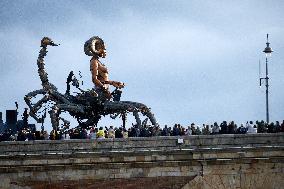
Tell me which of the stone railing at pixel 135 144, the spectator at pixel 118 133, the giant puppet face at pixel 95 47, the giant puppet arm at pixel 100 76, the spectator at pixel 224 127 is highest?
the giant puppet face at pixel 95 47

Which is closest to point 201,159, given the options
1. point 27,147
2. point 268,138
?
point 268,138

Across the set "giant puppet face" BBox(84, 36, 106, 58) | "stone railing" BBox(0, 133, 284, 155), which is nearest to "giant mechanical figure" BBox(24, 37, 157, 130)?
"giant puppet face" BBox(84, 36, 106, 58)

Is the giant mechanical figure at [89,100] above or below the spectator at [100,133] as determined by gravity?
above

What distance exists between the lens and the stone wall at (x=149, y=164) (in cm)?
2808

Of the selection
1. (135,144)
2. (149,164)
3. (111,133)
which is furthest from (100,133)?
(149,164)

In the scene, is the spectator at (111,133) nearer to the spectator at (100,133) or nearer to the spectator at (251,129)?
the spectator at (100,133)

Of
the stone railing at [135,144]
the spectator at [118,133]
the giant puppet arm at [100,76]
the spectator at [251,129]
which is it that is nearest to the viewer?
the stone railing at [135,144]

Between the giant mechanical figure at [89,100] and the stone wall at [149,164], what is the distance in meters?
3.85

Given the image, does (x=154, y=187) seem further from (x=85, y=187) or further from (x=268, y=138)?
(x=268, y=138)

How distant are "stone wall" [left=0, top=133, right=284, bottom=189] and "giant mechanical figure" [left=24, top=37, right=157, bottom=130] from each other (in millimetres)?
3851

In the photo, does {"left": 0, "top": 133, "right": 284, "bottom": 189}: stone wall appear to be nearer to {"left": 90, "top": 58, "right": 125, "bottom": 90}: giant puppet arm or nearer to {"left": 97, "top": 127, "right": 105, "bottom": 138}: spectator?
{"left": 97, "top": 127, "right": 105, "bottom": 138}: spectator

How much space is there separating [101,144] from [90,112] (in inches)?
205

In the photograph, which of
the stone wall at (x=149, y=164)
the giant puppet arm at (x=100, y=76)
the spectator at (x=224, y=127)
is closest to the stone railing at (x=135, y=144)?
the stone wall at (x=149, y=164)

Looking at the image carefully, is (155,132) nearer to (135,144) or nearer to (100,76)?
(135,144)
